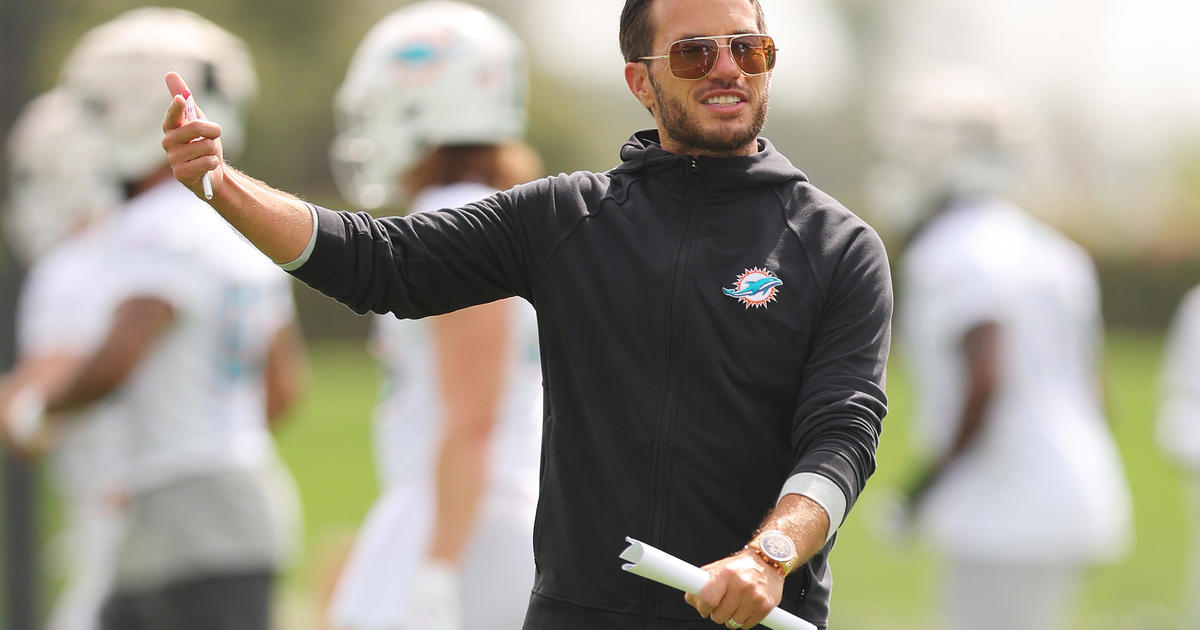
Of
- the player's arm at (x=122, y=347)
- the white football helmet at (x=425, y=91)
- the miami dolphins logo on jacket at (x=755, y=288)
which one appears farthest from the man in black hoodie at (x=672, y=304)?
the player's arm at (x=122, y=347)

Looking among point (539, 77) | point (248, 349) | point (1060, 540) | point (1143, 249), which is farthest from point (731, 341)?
point (539, 77)

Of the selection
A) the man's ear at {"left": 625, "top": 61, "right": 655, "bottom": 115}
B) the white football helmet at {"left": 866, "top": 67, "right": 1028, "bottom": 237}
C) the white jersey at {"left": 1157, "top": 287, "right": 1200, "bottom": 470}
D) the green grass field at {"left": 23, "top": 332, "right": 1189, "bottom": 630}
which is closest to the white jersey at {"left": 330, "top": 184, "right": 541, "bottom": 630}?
the green grass field at {"left": 23, "top": 332, "right": 1189, "bottom": 630}

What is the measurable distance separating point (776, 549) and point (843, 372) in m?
0.35

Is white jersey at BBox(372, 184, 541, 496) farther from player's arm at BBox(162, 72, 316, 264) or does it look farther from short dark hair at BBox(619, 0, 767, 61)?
player's arm at BBox(162, 72, 316, 264)

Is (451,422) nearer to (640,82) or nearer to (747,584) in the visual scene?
(640,82)

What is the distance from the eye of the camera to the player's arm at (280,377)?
5.60 m

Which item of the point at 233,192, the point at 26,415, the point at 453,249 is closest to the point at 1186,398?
the point at 26,415

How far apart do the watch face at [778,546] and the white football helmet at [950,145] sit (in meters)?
4.53

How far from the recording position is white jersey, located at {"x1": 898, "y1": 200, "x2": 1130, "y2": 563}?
6.31m

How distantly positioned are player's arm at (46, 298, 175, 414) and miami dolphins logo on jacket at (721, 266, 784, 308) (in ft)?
8.90

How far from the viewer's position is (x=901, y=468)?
853 inches

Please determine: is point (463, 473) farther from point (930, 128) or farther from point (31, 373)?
point (930, 128)

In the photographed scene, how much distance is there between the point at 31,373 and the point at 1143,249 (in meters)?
33.7

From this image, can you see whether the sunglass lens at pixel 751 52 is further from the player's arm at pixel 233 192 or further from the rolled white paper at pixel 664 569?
the rolled white paper at pixel 664 569
